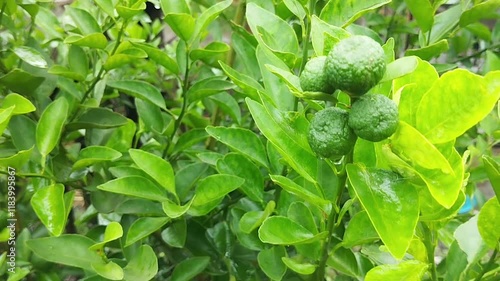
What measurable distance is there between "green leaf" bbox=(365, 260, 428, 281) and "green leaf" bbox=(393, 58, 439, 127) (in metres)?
0.11

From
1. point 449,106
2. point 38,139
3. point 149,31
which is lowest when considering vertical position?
point 149,31

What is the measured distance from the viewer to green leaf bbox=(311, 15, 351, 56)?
0.34 m

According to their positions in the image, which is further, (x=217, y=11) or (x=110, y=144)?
(x=110, y=144)

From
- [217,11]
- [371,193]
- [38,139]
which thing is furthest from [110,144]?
[371,193]

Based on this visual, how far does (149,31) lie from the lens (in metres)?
1.05

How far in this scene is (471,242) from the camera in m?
0.47

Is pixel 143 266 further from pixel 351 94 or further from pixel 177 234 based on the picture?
pixel 351 94

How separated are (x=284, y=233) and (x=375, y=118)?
0.16m

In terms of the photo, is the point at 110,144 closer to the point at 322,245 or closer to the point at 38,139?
the point at 38,139

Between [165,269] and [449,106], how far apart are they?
471 millimetres

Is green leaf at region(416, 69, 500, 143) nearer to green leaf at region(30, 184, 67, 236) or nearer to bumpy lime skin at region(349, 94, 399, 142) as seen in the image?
bumpy lime skin at region(349, 94, 399, 142)

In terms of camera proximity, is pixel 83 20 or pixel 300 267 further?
pixel 83 20

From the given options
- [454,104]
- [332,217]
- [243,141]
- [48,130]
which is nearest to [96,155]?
[48,130]

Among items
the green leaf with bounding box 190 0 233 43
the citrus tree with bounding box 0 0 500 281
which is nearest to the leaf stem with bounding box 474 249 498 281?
the citrus tree with bounding box 0 0 500 281
